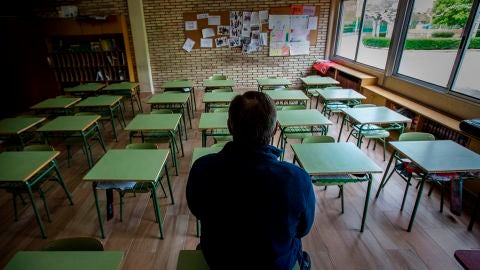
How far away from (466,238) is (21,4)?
966cm

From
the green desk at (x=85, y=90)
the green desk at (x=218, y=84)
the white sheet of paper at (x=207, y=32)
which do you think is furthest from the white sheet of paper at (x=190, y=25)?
the green desk at (x=85, y=90)

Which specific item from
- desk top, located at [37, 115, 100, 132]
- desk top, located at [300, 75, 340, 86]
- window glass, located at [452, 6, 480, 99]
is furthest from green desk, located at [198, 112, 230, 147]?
window glass, located at [452, 6, 480, 99]

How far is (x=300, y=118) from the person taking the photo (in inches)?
132

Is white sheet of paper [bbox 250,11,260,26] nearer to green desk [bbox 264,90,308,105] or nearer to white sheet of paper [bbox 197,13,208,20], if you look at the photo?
white sheet of paper [bbox 197,13,208,20]

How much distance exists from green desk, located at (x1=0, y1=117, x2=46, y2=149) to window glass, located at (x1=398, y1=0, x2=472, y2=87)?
18.7 ft

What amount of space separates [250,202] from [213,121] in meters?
2.30

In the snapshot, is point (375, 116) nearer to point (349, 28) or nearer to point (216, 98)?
point (216, 98)

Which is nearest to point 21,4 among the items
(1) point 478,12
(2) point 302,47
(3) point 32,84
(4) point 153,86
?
(3) point 32,84

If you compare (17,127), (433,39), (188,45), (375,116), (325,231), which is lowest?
(325,231)

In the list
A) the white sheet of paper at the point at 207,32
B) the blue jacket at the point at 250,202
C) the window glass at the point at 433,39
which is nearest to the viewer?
the blue jacket at the point at 250,202

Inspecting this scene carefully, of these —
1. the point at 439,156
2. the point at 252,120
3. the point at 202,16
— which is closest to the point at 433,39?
the point at 439,156

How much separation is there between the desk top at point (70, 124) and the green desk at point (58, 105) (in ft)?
2.80

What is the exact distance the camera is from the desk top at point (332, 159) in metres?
2.16

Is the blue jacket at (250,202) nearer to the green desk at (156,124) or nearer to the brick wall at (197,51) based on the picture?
the green desk at (156,124)
